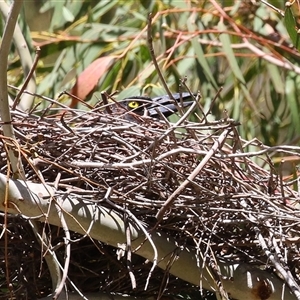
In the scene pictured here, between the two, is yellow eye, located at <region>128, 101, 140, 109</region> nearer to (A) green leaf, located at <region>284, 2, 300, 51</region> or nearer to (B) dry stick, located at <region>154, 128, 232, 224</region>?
(A) green leaf, located at <region>284, 2, 300, 51</region>

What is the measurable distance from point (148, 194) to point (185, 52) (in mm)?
1948

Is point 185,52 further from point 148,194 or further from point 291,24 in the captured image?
point 148,194

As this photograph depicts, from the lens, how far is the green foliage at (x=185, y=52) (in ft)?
10.9

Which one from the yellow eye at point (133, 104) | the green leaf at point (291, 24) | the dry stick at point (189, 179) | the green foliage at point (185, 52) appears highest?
the green leaf at point (291, 24)

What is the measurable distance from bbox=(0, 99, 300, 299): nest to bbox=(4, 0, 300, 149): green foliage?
4.25ft

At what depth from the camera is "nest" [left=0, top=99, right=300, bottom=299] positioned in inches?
66.6

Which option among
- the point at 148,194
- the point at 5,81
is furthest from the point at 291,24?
the point at 5,81

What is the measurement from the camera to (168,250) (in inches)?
67.3

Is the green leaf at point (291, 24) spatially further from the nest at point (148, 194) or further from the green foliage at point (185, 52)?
the green foliage at point (185, 52)

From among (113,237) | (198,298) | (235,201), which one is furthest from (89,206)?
(198,298)

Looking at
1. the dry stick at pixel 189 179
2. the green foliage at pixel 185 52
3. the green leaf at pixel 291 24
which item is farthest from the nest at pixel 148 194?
the green foliage at pixel 185 52

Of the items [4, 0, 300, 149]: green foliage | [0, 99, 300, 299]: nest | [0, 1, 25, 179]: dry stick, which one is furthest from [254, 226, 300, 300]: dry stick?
[4, 0, 300, 149]: green foliage

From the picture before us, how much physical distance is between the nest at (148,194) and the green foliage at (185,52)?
1296 millimetres

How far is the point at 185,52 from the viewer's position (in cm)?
363
